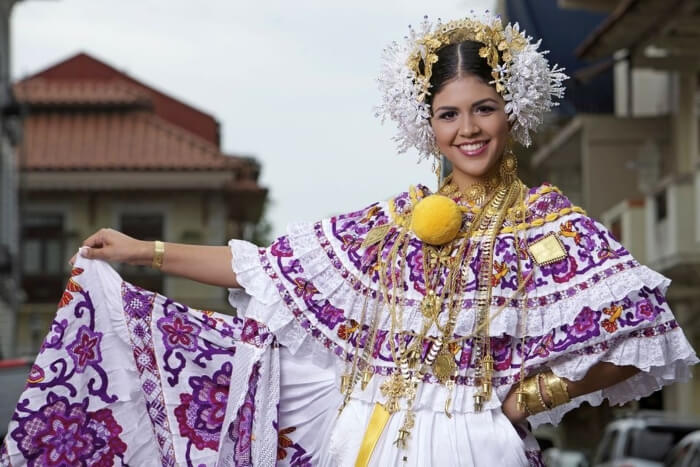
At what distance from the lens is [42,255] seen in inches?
1734

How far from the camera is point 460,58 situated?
485 centimetres

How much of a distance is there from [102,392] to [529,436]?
4.32 ft

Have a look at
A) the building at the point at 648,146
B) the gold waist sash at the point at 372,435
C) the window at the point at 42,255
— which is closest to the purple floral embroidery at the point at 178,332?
the gold waist sash at the point at 372,435

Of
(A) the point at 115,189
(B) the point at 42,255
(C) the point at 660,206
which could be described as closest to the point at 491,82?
(C) the point at 660,206

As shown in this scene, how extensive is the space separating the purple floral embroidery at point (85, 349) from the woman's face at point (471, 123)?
1230mm

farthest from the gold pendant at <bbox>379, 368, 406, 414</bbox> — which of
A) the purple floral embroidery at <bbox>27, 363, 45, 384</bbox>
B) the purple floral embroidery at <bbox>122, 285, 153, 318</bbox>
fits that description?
the purple floral embroidery at <bbox>27, 363, 45, 384</bbox>

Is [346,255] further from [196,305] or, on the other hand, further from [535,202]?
[196,305]

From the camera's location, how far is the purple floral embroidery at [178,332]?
522 centimetres

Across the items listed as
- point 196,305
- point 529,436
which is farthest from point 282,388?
point 196,305

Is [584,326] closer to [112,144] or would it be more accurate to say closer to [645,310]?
[645,310]

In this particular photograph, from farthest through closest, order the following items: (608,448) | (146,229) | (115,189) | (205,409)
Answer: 1. (146,229)
2. (115,189)
3. (608,448)
4. (205,409)

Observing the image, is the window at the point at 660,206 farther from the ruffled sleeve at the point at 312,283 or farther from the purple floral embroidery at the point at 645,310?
the purple floral embroidery at the point at 645,310

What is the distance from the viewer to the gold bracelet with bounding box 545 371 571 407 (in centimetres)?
462

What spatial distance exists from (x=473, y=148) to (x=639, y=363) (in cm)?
79
